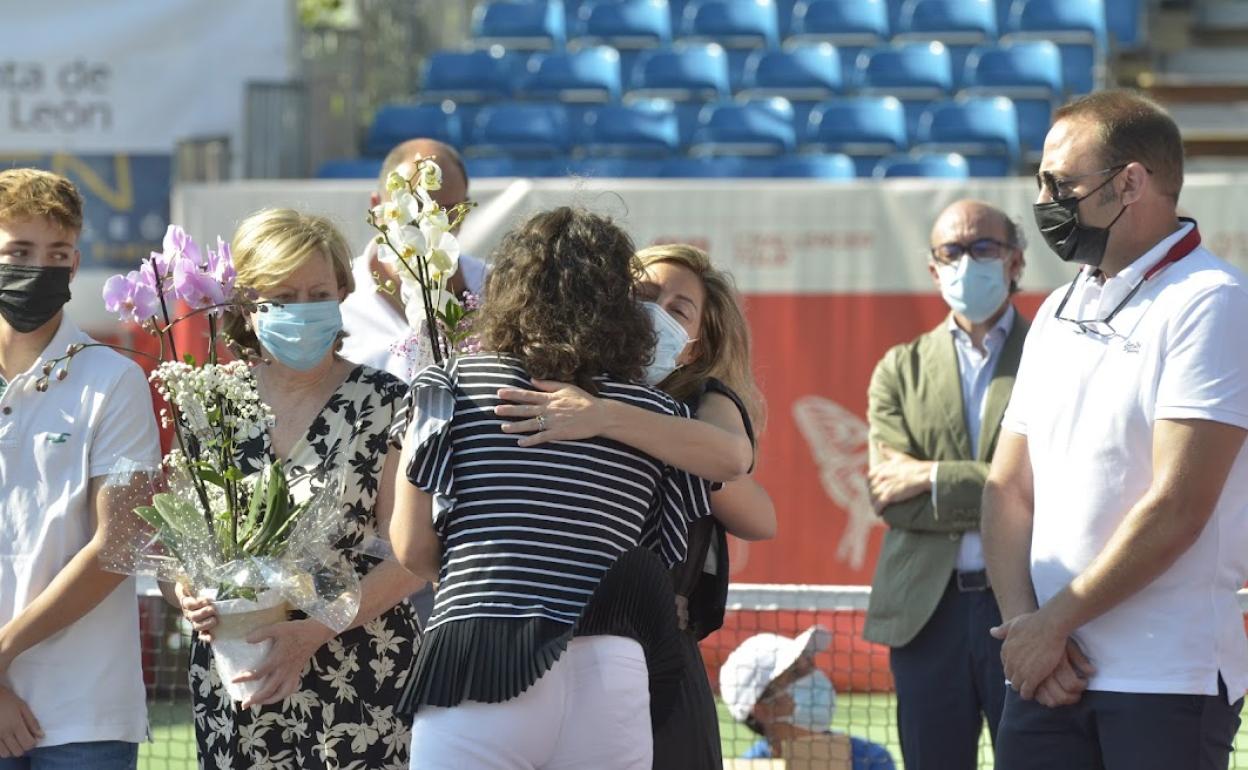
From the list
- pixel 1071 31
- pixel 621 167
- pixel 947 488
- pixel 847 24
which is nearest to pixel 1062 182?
pixel 947 488

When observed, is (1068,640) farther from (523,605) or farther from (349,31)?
(349,31)

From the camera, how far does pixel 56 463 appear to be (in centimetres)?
352

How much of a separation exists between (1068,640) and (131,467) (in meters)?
1.81

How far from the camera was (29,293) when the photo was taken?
3.54 meters

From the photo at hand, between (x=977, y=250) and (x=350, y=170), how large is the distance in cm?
635

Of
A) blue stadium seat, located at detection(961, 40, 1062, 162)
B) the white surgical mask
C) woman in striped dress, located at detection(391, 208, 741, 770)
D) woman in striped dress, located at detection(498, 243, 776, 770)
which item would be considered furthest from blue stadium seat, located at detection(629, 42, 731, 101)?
woman in striped dress, located at detection(391, 208, 741, 770)

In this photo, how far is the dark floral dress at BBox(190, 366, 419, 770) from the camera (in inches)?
134

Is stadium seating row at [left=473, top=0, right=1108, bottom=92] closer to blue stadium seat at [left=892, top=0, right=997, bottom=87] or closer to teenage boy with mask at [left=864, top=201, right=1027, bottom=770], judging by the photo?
blue stadium seat at [left=892, top=0, right=997, bottom=87]

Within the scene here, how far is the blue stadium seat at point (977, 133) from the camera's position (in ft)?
34.5

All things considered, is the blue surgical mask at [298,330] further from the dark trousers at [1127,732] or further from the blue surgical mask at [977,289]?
the blue surgical mask at [977,289]

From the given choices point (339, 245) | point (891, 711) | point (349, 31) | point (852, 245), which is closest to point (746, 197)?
point (852, 245)

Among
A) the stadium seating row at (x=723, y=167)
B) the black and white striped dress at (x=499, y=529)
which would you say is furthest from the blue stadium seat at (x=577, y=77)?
the black and white striped dress at (x=499, y=529)

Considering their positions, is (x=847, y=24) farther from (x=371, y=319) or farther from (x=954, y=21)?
(x=371, y=319)

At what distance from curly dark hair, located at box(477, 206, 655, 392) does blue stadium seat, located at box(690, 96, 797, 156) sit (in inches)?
316
